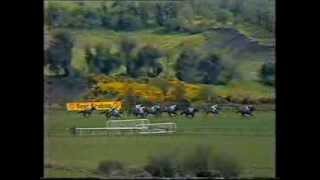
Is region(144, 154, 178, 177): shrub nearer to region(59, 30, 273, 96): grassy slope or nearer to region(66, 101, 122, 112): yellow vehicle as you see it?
region(66, 101, 122, 112): yellow vehicle

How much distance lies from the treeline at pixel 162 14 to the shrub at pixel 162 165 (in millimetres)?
546

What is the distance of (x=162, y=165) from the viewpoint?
3.58m

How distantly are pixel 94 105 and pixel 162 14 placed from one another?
0.48 metres

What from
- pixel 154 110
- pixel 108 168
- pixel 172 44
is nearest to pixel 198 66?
pixel 172 44

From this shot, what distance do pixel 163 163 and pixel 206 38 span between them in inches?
22.1

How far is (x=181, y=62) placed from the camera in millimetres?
3590

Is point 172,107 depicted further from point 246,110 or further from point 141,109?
point 246,110

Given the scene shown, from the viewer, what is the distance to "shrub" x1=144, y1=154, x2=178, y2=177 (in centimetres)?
357

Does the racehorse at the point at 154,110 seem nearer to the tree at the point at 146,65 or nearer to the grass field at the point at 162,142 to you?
the grass field at the point at 162,142

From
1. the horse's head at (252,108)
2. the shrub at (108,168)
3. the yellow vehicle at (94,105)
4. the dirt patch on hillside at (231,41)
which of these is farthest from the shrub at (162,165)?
the dirt patch on hillside at (231,41)

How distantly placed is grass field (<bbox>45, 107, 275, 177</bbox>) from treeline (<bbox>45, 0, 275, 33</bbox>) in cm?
39

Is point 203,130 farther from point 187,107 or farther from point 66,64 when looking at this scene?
point 66,64

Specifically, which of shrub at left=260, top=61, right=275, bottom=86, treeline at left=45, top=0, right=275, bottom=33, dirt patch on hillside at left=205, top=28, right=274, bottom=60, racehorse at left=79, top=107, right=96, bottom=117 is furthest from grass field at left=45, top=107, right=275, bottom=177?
treeline at left=45, top=0, right=275, bottom=33
